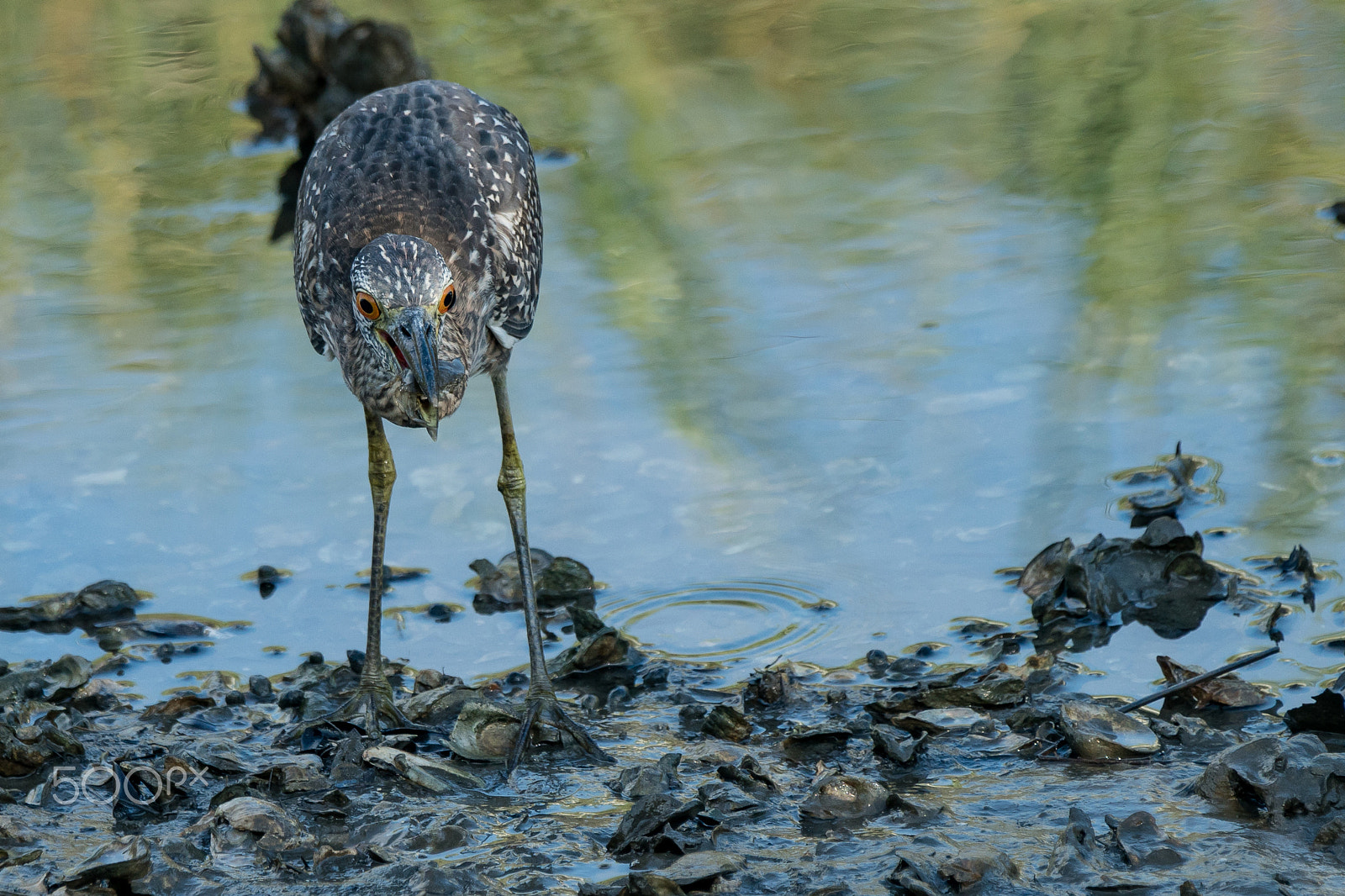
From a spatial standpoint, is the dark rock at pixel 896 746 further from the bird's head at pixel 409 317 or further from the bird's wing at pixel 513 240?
the bird's wing at pixel 513 240

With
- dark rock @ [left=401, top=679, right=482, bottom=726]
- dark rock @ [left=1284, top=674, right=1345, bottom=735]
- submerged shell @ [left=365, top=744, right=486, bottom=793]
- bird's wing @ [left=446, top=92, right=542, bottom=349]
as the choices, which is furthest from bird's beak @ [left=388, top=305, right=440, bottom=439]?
dark rock @ [left=1284, top=674, right=1345, bottom=735]

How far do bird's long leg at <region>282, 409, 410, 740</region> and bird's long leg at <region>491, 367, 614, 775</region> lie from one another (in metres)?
0.41

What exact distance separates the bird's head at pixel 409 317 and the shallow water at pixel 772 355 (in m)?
1.08

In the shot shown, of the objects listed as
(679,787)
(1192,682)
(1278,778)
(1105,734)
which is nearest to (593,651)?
(679,787)

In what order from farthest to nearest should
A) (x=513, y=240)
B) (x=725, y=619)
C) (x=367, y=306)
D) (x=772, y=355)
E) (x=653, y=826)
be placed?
(x=772, y=355) → (x=513, y=240) → (x=725, y=619) → (x=367, y=306) → (x=653, y=826)

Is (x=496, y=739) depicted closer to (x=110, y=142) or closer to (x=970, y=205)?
(x=970, y=205)

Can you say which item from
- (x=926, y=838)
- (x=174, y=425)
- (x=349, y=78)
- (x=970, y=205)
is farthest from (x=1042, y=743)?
(x=349, y=78)

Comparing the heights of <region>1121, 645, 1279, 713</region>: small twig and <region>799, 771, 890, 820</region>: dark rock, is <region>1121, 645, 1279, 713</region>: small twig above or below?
above

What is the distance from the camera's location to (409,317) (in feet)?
15.1

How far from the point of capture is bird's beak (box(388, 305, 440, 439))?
4578mm

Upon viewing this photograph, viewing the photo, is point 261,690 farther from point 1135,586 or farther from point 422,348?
point 1135,586

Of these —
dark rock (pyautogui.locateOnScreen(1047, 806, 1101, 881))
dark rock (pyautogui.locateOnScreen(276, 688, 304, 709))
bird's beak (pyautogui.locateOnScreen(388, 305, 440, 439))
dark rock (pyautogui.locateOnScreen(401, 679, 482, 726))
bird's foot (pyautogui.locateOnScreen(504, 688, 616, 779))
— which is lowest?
dark rock (pyautogui.locateOnScreen(276, 688, 304, 709))

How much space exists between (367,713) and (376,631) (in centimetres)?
31

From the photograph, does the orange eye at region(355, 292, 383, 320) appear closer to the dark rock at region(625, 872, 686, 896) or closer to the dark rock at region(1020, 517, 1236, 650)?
the dark rock at region(625, 872, 686, 896)
